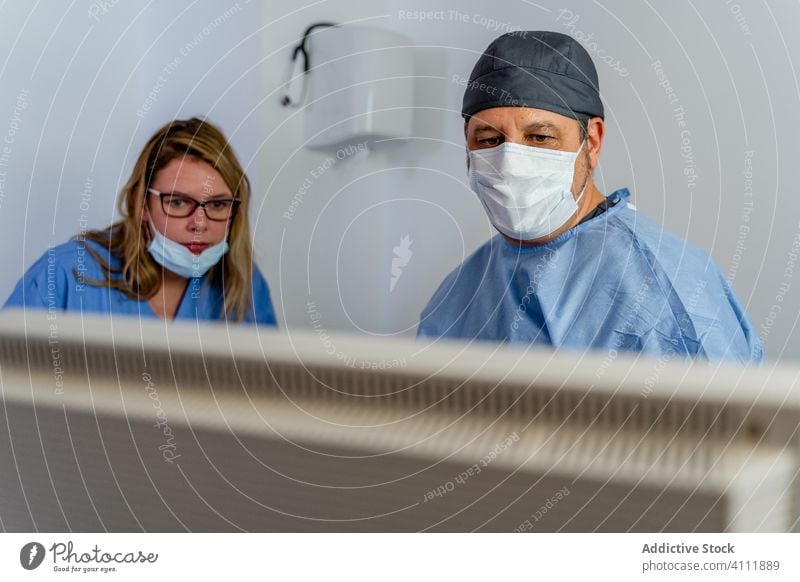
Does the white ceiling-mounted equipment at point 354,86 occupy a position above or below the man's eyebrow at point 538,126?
above

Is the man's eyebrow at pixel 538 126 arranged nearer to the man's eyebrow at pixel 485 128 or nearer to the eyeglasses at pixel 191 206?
the man's eyebrow at pixel 485 128

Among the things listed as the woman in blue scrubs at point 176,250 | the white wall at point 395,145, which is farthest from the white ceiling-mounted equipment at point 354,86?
the woman in blue scrubs at point 176,250

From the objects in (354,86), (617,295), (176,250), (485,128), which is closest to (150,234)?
(176,250)

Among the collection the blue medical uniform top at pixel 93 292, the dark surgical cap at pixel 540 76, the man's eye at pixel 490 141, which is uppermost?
the dark surgical cap at pixel 540 76

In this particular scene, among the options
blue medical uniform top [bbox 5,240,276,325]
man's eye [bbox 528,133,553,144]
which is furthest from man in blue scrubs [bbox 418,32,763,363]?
blue medical uniform top [bbox 5,240,276,325]

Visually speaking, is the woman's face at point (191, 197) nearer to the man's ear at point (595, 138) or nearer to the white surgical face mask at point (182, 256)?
the white surgical face mask at point (182, 256)

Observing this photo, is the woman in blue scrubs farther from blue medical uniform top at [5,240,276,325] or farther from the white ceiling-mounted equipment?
the white ceiling-mounted equipment

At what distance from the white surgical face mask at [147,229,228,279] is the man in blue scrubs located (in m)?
0.32

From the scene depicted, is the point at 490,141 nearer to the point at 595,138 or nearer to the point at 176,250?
the point at 595,138

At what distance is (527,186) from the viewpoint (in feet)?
2.66

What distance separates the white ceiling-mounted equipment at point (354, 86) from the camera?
90cm

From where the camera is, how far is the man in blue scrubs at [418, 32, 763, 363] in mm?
784

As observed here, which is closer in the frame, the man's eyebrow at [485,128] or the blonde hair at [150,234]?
the man's eyebrow at [485,128]
